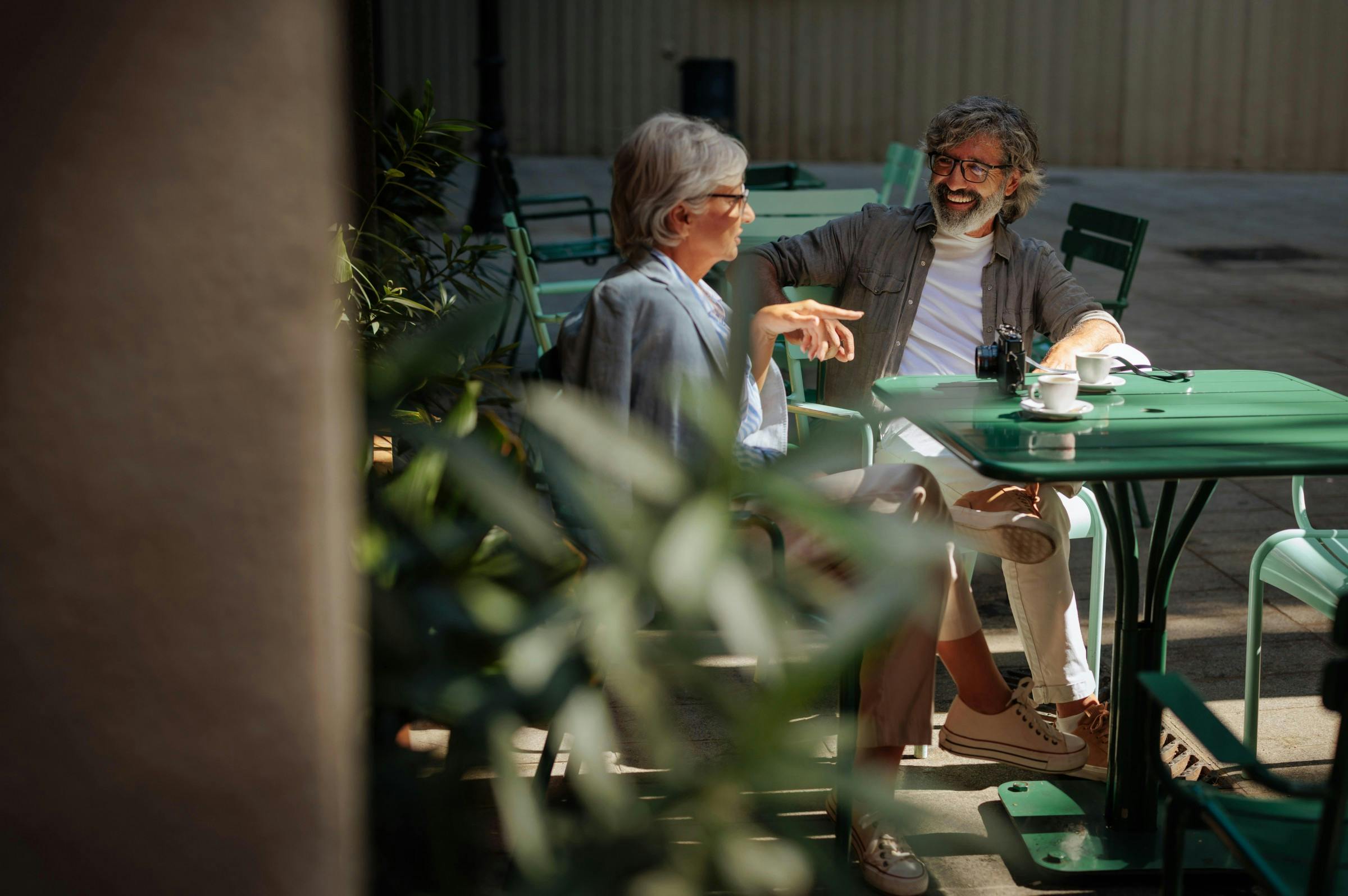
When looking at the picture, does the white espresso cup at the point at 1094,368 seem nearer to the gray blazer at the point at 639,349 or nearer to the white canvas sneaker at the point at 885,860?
the gray blazer at the point at 639,349

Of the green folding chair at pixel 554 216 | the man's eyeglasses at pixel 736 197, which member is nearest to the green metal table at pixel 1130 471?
the man's eyeglasses at pixel 736 197

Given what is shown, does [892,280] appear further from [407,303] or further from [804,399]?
[407,303]

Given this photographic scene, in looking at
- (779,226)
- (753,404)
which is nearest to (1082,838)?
(753,404)

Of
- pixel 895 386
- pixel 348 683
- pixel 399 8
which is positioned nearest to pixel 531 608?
pixel 348 683

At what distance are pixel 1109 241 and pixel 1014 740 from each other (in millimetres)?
2301

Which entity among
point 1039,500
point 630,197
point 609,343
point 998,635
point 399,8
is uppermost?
point 399,8

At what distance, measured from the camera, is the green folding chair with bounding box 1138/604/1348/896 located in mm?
1546

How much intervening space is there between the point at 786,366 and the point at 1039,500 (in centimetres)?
145

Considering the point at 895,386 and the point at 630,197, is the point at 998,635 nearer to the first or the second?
the point at 895,386

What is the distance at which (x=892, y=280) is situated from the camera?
3334mm

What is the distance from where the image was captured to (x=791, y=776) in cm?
124

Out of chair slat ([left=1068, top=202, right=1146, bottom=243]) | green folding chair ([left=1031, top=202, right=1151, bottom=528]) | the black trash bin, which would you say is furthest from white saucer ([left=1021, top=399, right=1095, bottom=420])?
the black trash bin

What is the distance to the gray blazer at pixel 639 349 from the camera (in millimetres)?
2260

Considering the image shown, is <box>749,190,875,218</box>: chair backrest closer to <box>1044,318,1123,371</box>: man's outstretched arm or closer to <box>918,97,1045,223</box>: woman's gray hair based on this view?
<box>918,97,1045,223</box>: woman's gray hair
